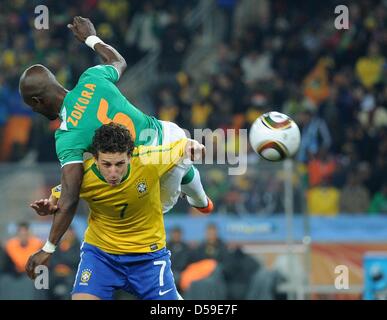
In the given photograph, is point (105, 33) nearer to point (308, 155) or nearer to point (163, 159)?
point (308, 155)

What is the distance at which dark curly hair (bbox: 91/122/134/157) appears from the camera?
326 inches

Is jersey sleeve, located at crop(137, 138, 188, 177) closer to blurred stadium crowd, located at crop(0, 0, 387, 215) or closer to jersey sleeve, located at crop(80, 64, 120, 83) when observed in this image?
jersey sleeve, located at crop(80, 64, 120, 83)

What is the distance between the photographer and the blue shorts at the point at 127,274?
8.86 meters

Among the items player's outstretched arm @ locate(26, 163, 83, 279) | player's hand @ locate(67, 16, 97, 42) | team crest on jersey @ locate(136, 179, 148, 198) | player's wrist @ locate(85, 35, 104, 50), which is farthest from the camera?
player's hand @ locate(67, 16, 97, 42)

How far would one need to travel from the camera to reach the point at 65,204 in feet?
27.9

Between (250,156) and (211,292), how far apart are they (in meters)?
3.84

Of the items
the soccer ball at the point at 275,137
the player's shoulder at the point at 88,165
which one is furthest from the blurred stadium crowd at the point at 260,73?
the player's shoulder at the point at 88,165

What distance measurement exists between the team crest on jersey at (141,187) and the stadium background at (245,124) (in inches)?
217

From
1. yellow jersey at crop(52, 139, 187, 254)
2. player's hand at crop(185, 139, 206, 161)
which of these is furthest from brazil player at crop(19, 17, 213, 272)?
player's hand at crop(185, 139, 206, 161)

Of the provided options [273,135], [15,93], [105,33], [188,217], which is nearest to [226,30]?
[105,33]

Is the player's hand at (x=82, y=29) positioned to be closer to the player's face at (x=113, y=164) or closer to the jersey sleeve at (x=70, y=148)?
the jersey sleeve at (x=70, y=148)

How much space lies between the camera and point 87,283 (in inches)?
347

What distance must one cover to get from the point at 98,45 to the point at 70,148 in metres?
1.40

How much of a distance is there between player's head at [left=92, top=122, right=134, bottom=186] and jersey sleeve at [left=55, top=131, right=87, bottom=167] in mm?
187
